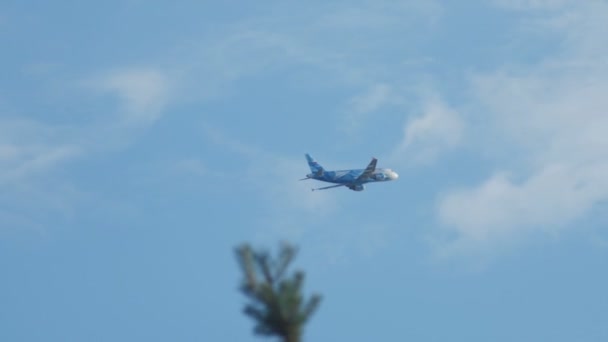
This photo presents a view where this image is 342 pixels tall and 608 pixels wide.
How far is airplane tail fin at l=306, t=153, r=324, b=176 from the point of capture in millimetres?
132750

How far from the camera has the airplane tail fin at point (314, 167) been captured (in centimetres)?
13275

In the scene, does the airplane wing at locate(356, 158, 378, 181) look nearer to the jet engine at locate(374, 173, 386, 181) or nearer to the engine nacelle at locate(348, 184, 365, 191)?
the engine nacelle at locate(348, 184, 365, 191)

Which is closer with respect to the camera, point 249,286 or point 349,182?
point 249,286

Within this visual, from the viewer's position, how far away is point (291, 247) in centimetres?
3116

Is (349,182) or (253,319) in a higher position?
(349,182)

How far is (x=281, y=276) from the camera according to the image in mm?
31516

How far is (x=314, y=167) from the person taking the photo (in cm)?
13475

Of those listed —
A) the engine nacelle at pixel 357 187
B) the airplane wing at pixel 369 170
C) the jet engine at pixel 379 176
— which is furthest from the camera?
the jet engine at pixel 379 176

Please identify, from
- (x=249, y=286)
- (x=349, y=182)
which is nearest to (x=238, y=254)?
(x=249, y=286)

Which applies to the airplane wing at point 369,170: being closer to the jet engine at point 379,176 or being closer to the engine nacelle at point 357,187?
the engine nacelle at point 357,187

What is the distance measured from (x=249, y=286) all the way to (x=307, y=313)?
160 cm

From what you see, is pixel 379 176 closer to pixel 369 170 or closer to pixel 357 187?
pixel 369 170

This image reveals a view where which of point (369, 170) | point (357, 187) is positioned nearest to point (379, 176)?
point (369, 170)

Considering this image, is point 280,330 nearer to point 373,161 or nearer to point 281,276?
point 281,276
